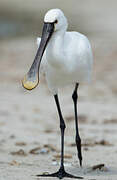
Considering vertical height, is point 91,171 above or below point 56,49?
below

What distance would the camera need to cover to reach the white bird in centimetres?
674

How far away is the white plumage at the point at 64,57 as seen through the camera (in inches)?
268

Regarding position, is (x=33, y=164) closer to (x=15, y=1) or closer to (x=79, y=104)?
(x=79, y=104)

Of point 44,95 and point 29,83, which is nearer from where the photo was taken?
point 29,83

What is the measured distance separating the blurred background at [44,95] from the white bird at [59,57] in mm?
1386

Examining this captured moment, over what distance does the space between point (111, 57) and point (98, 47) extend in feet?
7.24

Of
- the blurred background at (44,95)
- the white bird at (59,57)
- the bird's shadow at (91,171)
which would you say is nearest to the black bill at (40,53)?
the white bird at (59,57)

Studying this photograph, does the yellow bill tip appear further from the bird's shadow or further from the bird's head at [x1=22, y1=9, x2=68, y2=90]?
the bird's shadow

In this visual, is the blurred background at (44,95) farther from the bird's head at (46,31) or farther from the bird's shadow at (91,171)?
the bird's head at (46,31)

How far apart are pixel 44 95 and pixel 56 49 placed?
6918mm

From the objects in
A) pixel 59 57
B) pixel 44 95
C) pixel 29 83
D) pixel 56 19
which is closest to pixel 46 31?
pixel 56 19

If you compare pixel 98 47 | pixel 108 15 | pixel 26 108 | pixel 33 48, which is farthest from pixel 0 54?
pixel 108 15

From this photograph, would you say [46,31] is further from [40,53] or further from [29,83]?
[29,83]

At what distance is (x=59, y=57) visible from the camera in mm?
6801
